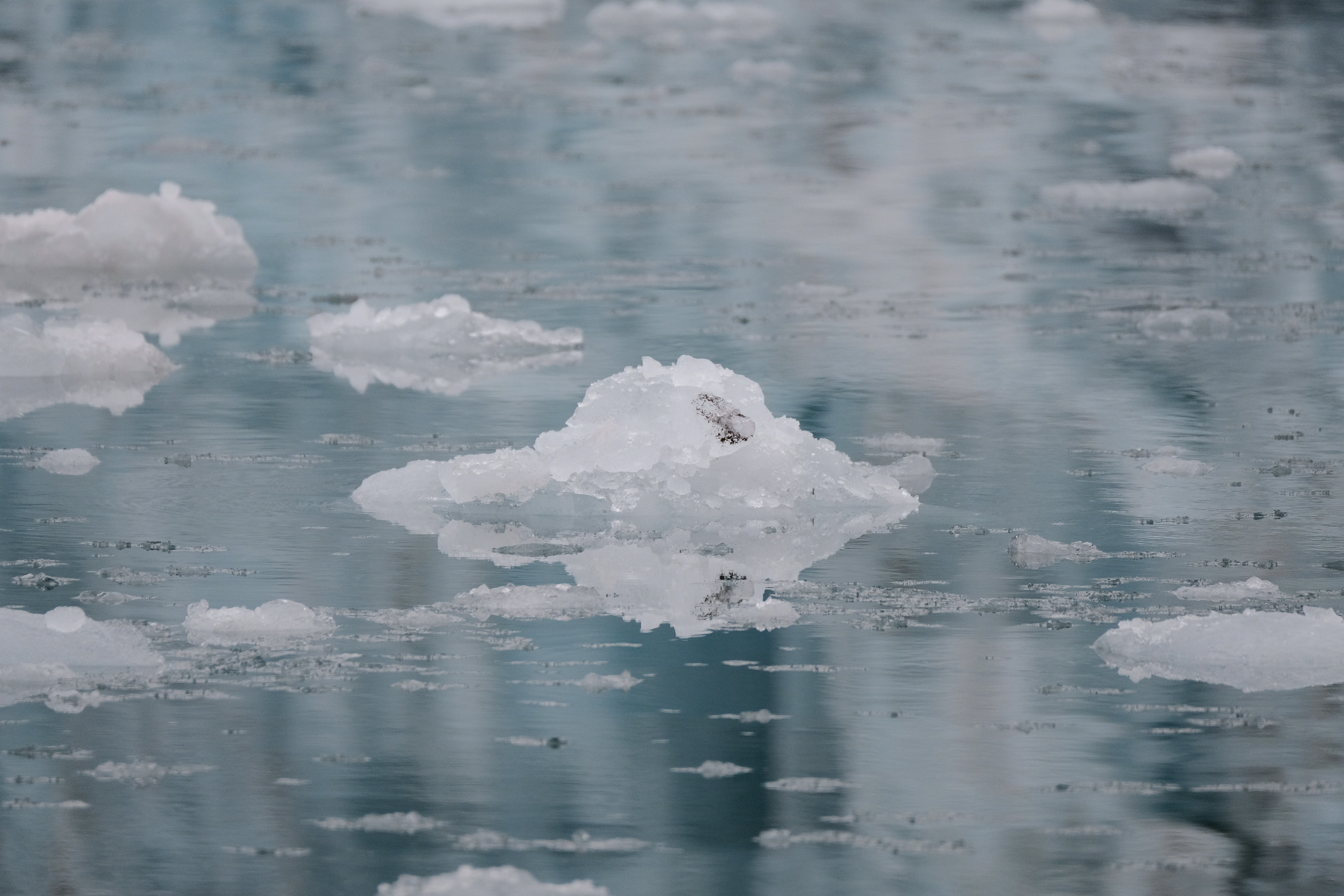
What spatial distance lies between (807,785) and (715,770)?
18 cm

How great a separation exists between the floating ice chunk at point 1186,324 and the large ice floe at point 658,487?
3487 millimetres

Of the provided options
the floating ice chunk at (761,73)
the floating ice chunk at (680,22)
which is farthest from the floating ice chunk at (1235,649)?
the floating ice chunk at (680,22)

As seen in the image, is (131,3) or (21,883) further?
(131,3)

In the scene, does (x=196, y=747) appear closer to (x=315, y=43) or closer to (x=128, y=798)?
(x=128, y=798)

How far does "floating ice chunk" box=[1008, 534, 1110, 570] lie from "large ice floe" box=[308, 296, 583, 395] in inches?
142

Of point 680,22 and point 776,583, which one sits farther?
point 680,22

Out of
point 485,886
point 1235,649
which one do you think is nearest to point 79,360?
point 1235,649

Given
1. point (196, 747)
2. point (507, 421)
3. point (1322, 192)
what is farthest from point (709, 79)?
point (196, 747)

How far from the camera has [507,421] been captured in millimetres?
8758

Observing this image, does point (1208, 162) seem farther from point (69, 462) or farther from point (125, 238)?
point (69, 462)

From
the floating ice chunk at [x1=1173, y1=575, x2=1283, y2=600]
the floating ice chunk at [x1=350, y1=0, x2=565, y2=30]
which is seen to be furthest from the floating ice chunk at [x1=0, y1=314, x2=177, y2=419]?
the floating ice chunk at [x1=350, y1=0, x2=565, y2=30]

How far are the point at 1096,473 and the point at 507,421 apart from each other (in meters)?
2.04

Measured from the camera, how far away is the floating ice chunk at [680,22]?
2717 centimetres

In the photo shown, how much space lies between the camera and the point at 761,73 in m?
22.4
